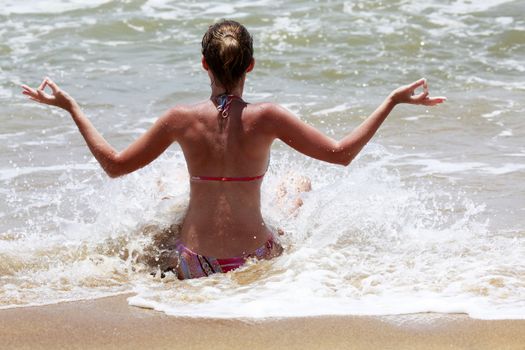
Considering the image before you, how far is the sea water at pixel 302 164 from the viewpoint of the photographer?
464 centimetres

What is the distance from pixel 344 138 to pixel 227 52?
0.69 meters

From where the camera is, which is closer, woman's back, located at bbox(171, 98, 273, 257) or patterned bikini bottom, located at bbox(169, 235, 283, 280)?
woman's back, located at bbox(171, 98, 273, 257)

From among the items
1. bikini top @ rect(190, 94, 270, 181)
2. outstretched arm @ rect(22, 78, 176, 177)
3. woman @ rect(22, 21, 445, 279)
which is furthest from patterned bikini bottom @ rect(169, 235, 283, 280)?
outstretched arm @ rect(22, 78, 176, 177)

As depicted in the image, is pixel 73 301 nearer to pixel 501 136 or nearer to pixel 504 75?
pixel 501 136

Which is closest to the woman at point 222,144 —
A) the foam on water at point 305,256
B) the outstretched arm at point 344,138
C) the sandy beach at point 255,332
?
the outstretched arm at point 344,138

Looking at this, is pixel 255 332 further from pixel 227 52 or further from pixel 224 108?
pixel 227 52

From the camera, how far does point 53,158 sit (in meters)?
7.86

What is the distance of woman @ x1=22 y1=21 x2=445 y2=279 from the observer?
15.3ft

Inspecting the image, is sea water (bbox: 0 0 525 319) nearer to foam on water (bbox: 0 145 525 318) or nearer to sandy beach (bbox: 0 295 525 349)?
foam on water (bbox: 0 145 525 318)

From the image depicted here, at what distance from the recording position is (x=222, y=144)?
15.6 ft

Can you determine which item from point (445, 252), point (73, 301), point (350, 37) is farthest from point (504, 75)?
point (73, 301)

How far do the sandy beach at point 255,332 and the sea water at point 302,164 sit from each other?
0.40 ft

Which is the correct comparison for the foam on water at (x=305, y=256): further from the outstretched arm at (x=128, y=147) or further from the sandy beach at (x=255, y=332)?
the outstretched arm at (x=128, y=147)

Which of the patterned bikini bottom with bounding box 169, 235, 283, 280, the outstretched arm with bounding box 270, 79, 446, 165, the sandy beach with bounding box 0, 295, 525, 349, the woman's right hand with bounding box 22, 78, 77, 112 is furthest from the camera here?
the patterned bikini bottom with bounding box 169, 235, 283, 280
